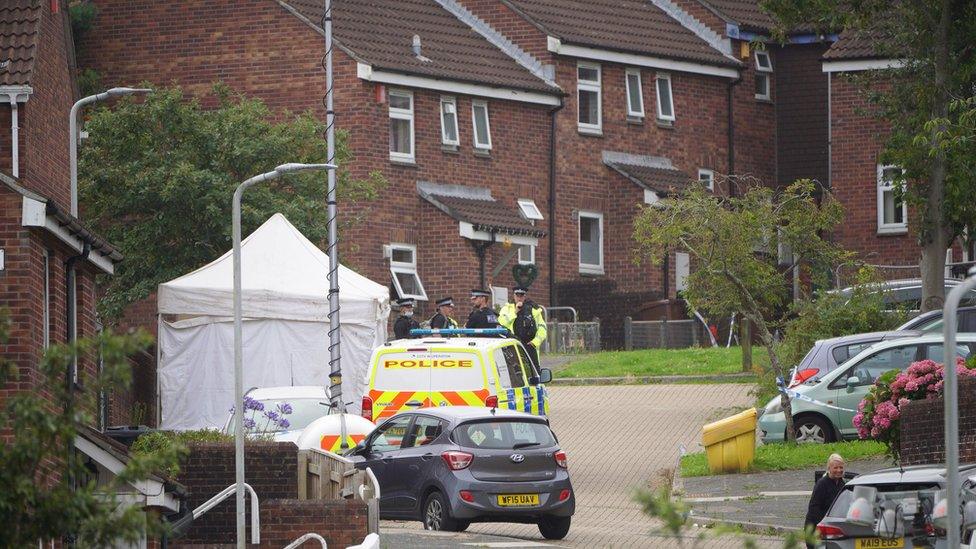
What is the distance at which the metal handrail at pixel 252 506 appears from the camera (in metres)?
22.3

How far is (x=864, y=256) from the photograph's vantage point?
52.6 meters

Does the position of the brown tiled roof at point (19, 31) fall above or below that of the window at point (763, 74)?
below

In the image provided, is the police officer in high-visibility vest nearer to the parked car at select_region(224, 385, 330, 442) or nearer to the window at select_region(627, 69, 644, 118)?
the parked car at select_region(224, 385, 330, 442)

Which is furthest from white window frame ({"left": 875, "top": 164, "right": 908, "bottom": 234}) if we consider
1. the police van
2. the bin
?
the police van

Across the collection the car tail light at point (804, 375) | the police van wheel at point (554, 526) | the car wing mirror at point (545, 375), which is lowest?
the police van wheel at point (554, 526)

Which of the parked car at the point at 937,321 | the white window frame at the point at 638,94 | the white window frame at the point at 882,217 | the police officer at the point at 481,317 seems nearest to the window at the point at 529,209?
the white window frame at the point at 638,94

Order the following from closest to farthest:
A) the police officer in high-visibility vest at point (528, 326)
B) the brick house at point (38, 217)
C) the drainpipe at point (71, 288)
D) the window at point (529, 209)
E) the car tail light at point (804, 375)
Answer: the brick house at point (38, 217) → the drainpipe at point (71, 288) → the police officer in high-visibility vest at point (528, 326) → the car tail light at point (804, 375) → the window at point (529, 209)

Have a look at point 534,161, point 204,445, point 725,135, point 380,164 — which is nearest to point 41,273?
point 204,445

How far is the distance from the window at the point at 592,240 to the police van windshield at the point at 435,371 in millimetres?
25652

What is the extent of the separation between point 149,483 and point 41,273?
121 inches

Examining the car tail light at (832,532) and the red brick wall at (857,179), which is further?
the red brick wall at (857,179)

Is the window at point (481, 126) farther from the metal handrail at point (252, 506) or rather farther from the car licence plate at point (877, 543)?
the car licence plate at point (877, 543)

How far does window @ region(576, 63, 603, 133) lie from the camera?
54.5 meters

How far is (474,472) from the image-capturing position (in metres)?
25.1
